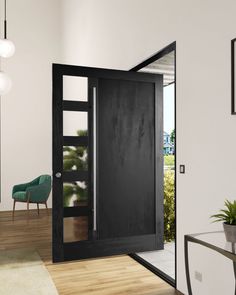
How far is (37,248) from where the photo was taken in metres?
4.39

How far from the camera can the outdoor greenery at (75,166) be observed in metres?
3.77

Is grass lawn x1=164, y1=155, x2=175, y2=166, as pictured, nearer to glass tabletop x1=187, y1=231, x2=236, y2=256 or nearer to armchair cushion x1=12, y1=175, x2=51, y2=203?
armchair cushion x1=12, y1=175, x2=51, y2=203

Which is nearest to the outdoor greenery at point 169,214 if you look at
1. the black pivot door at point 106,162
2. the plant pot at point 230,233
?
the black pivot door at point 106,162

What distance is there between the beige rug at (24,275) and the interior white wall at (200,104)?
4.01 ft

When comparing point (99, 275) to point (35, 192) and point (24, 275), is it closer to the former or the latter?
point (24, 275)

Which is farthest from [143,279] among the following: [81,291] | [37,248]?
[37,248]

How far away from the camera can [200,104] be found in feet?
9.20

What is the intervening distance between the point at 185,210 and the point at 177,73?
3.95 ft

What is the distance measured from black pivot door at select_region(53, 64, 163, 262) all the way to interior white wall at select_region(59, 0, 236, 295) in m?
0.59

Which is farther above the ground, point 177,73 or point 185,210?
point 177,73

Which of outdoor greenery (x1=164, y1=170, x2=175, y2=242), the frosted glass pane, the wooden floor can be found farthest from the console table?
outdoor greenery (x1=164, y1=170, x2=175, y2=242)

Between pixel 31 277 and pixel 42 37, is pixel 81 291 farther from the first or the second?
pixel 42 37

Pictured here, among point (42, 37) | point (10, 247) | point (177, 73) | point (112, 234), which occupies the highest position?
point (42, 37)

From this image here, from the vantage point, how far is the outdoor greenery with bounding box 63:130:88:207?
3.77 meters
